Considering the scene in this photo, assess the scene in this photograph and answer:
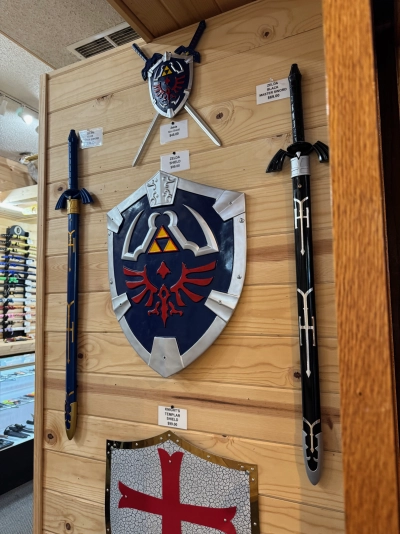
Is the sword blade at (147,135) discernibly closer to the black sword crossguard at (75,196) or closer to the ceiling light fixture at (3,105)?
the black sword crossguard at (75,196)

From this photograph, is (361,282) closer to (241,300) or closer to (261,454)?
(241,300)

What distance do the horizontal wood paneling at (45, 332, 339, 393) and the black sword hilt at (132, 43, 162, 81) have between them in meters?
0.86

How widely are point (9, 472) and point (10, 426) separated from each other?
1.06 ft

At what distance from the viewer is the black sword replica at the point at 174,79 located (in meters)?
→ 1.20

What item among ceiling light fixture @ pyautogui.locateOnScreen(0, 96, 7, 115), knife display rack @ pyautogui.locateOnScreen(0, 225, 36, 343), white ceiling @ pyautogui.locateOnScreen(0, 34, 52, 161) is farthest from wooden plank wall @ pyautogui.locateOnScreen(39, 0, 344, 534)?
knife display rack @ pyautogui.locateOnScreen(0, 225, 36, 343)

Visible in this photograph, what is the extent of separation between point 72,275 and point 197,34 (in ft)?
2.86

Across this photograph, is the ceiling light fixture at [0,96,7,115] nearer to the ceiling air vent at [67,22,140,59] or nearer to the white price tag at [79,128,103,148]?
the ceiling air vent at [67,22,140,59]

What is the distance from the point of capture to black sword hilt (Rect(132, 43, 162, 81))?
4.12ft

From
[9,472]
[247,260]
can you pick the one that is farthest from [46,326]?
[9,472]

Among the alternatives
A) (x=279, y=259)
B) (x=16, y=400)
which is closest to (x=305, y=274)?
(x=279, y=259)

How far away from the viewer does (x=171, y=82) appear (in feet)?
4.02

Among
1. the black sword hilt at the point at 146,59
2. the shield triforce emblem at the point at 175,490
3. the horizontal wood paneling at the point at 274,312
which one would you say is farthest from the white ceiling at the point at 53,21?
the shield triforce emblem at the point at 175,490

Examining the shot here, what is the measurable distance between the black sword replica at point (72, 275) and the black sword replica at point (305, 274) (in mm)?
706

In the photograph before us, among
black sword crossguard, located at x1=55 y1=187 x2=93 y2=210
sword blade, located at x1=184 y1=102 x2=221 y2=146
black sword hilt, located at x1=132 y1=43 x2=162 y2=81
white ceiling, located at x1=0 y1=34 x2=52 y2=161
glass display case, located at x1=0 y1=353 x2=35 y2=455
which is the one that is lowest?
glass display case, located at x1=0 y1=353 x2=35 y2=455
